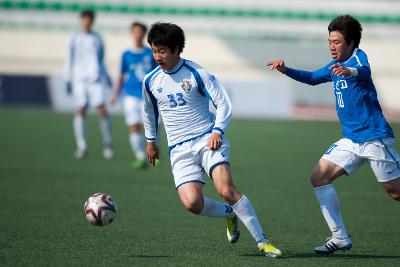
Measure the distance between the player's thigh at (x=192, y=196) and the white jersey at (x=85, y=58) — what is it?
352 inches

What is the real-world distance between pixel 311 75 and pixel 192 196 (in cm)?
149

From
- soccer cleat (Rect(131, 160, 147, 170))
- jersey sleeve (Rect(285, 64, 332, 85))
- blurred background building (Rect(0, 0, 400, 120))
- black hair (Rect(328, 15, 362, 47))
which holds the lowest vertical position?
blurred background building (Rect(0, 0, 400, 120))

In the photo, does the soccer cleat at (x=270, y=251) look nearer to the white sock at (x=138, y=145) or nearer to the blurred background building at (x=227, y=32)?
the white sock at (x=138, y=145)

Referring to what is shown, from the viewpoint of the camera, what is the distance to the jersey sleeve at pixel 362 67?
23.3 feet

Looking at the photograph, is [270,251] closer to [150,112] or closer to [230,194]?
[230,194]

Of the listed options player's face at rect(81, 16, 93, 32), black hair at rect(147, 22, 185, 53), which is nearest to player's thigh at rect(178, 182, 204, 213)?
black hair at rect(147, 22, 185, 53)

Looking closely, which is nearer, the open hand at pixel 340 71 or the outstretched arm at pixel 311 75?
the open hand at pixel 340 71

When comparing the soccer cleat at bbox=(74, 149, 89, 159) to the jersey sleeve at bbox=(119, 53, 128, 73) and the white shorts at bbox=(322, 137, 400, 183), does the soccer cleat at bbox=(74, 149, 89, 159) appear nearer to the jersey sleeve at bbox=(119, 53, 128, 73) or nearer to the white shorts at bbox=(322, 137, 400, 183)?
the jersey sleeve at bbox=(119, 53, 128, 73)

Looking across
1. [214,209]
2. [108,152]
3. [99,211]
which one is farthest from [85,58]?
[214,209]

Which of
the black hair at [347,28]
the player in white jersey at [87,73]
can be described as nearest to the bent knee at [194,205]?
the black hair at [347,28]

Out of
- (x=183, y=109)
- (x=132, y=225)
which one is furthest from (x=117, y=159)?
(x=183, y=109)

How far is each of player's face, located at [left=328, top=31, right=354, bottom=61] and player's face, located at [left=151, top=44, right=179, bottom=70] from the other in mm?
1270

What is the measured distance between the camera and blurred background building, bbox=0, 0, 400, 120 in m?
34.4

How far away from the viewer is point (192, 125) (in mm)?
7512
